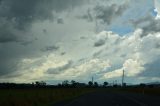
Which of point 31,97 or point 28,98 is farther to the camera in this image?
point 31,97

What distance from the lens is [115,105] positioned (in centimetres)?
3262

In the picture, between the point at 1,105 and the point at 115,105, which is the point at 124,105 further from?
the point at 1,105

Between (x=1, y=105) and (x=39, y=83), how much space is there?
151190 millimetres

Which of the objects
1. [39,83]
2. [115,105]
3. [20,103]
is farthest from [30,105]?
[39,83]

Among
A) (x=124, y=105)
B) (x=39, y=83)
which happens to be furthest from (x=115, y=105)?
(x=39, y=83)

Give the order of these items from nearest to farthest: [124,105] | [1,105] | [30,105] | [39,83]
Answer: [124,105] → [1,105] → [30,105] → [39,83]

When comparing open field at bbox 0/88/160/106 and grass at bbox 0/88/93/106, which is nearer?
grass at bbox 0/88/93/106

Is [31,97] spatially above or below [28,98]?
above

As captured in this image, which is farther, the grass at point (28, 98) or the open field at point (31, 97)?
the open field at point (31, 97)

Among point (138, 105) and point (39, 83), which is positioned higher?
point (39, 83)

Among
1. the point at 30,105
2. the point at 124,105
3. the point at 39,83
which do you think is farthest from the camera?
the point at 39,83

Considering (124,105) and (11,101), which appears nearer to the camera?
(124,105)

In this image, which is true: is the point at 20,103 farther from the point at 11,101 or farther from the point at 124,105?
the point at 124,105

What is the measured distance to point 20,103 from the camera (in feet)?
119
